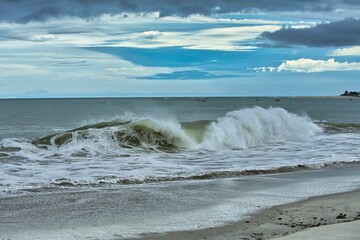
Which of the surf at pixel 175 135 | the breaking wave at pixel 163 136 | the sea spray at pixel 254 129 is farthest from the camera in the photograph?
the sea spray at pixel 254 129

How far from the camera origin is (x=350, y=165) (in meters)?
16.5

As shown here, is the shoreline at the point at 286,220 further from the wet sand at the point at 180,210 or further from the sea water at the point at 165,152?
the sea water at the point at 165,152

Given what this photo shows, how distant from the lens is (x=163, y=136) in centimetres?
2448

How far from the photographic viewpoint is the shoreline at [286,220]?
7465mm

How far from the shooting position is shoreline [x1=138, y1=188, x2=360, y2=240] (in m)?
7.46

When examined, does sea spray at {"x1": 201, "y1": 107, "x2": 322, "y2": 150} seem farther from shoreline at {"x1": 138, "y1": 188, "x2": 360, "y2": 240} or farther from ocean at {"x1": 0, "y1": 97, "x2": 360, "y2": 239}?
shoreline at {"x1": 138, "y1": 188, "x2": 360, "y2": 240}

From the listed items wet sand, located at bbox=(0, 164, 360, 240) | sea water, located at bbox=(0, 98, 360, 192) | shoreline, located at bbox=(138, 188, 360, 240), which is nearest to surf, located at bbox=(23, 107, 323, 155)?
sea water, located at bbox=(0, 98, 360, 192)

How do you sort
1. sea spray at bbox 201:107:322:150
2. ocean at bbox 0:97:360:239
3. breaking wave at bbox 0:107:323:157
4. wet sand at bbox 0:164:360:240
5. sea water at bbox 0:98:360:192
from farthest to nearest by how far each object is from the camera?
sea spray at bbox 201:107:322:150 → breaking wave at bbox 0:107:323:157 → sea water at bbox 0:98:360:192 → ocean at bbox 0:97:360:239 → wet sand at bbox 0:164:360:240

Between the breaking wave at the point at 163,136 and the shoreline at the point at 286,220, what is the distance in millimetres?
11122

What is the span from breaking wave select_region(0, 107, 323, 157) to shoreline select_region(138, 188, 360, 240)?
11.1m

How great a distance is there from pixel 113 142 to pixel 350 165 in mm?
10449

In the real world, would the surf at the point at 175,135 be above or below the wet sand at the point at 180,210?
above

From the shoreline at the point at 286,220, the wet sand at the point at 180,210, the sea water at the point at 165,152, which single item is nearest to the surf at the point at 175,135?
the sea water at the point at 165,152

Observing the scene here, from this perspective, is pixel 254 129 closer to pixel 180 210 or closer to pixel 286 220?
pixel 180 210
